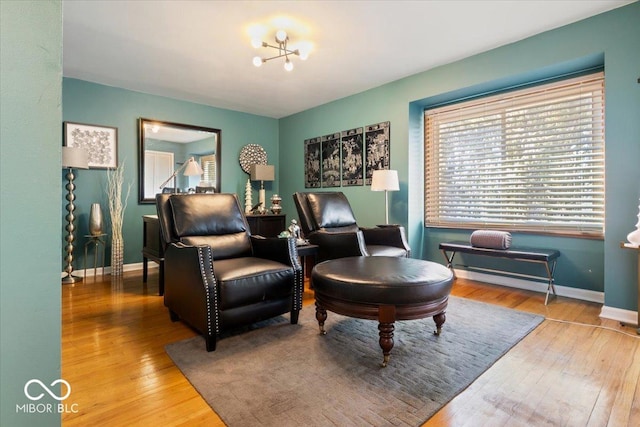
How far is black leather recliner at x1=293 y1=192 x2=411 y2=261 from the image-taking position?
10.2 feet

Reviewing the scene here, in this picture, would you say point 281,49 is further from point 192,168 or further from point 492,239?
point 492,239

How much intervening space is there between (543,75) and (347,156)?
2.41 m

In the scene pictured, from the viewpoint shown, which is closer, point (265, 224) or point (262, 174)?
point (265, 224)

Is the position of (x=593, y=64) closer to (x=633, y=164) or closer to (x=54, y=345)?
(x=633, y=164)

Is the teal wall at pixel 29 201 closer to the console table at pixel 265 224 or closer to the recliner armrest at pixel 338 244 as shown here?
the recliner armrest at pixel 338 244

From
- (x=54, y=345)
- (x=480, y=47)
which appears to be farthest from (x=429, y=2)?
(x=54, y=345)

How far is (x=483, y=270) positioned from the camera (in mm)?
3699

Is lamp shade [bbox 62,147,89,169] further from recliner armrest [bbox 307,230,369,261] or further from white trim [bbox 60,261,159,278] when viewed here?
recliner armrest [bbox 307,230,369,261]

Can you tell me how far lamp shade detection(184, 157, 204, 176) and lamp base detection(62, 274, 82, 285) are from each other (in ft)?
6.15

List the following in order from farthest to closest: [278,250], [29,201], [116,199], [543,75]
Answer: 1. [116,199]
2. [543,75]
3. [278,250]
4. [29,201]

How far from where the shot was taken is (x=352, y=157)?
4.66 m

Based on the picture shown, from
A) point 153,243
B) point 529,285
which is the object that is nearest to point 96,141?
point 153,243

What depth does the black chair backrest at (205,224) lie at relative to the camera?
2510 mm

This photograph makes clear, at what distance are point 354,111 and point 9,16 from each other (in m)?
4.17
